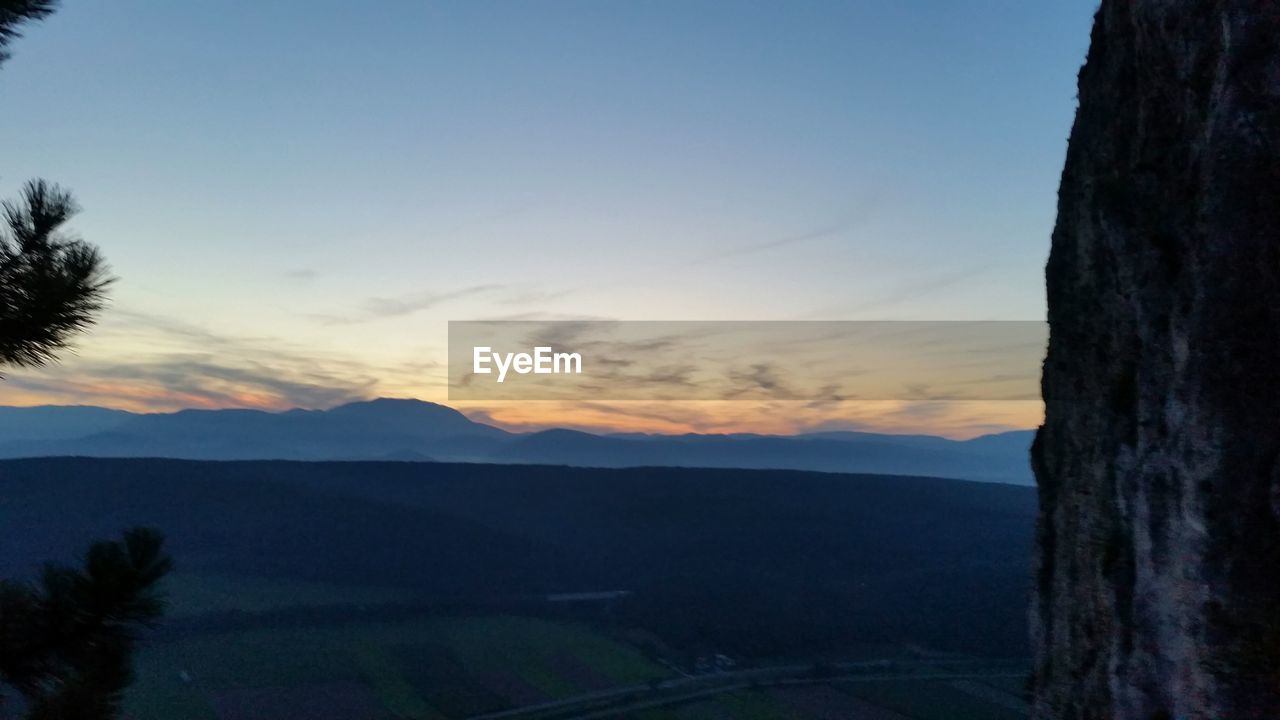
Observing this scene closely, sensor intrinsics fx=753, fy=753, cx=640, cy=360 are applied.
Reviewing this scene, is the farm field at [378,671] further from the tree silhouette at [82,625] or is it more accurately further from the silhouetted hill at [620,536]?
the tree silhouette at [82,625]

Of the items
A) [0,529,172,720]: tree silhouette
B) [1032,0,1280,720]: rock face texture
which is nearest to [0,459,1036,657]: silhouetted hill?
[1032,0,1280,720]: rock face texture

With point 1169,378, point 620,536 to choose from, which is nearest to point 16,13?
point 1169,378

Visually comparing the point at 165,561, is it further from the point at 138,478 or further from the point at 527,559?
the point at 138,478

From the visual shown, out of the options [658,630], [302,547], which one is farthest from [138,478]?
[658,630]

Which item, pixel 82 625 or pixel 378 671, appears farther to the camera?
pixel 378 671

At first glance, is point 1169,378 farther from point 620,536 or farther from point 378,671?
point 620,536

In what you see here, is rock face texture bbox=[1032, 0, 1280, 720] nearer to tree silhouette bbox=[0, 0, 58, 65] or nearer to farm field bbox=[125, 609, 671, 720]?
Answer: tree silhouette bbox=[0, 0, 58, 65]

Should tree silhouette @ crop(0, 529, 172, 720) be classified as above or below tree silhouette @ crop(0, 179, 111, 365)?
below

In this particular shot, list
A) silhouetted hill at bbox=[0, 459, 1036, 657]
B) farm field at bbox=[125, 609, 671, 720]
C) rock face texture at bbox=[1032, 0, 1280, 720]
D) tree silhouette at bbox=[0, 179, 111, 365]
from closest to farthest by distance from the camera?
tree silhouette at bbox=[0, 179, 111, 365] → rock face texture at bbox=[1032, 0, 1280, 720] → farm field at bbox=[125, 609, 671, 720] → silhouetted hill at bbox=[0, 459, 1036, 657]
